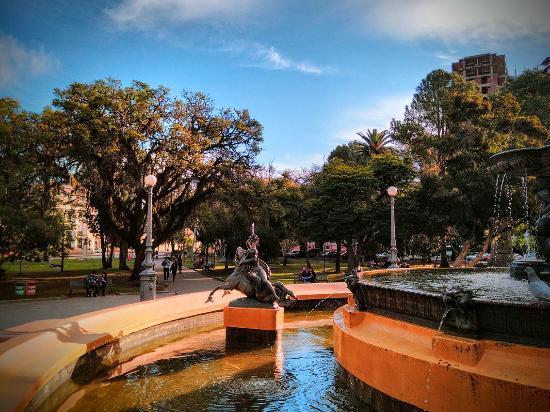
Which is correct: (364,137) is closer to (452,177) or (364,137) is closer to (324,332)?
(452,177)

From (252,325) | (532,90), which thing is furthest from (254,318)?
(532,90)

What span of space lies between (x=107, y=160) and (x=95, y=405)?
64.3 feet

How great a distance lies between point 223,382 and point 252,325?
8.73ft

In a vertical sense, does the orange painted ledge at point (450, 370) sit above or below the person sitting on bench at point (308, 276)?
above

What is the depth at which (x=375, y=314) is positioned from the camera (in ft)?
21.3

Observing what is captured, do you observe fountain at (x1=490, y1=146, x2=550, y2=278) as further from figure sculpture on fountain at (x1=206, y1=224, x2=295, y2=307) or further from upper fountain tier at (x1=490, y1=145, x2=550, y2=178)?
figure sculpture on fountain at (x1=206, y1=224, x2=295, y2=307)

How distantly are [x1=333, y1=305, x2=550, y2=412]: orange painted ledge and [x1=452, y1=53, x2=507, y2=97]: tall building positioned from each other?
87418 mm

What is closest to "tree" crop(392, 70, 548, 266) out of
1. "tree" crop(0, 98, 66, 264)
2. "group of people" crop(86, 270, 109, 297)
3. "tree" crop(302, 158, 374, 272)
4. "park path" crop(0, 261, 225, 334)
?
"tree" crop(302, 158, 374, 272)

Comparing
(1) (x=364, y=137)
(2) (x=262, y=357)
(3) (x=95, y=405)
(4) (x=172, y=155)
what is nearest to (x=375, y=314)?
(2) (x=262, y=357)

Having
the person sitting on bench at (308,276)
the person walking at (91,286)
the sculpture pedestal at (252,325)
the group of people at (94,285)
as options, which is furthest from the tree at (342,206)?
the sculpture pedestal at (252,325)

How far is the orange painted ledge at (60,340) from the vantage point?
209 inches

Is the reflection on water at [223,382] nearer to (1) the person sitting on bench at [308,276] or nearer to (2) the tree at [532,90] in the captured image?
(1) the person sitting on bench at [308,276]

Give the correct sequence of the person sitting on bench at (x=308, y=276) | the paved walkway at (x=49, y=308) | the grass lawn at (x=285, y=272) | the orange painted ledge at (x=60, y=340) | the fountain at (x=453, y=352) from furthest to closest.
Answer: the grass lawn at (x=285, y=272), the person sitting on bench at (x=308, y=276), the paved walkway at (x=49, y=308), the orange painted ledge at (x=60, y=340), the fountain at (x=453, y=352)

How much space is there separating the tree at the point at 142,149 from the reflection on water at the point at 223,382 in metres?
16.8
